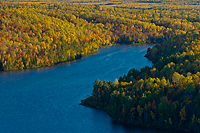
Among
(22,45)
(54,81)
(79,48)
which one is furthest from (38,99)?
(79,48)

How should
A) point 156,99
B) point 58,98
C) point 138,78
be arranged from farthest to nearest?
point 58,98 < point 138,78 < point 156,99

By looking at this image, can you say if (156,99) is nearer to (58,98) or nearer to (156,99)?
(156,99)

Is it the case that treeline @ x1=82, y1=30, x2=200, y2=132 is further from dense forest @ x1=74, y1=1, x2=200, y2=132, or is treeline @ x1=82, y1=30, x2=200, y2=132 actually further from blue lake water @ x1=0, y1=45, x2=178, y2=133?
blue lake water @ x1=0, y1=45, x2=178, y2=133

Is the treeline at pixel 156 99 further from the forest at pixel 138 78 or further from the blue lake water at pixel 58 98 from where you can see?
the blue lake water at pixel 58 98

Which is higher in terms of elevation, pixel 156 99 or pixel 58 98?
pixel 156 99

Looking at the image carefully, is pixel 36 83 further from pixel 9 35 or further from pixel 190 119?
pixel 190 119

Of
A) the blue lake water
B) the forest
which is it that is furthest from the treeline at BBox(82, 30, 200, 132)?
the blue lake water

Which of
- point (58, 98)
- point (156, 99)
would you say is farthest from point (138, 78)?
point (58, 98)

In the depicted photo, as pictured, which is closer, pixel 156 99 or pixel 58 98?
pixel 156 99
